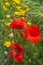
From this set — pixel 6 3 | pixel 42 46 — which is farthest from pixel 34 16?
pixel 42 46

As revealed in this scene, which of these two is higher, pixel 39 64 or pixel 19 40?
pixel 19 40

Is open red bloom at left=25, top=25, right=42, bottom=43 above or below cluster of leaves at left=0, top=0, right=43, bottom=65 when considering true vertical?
above

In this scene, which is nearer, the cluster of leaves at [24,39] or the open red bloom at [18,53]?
the open red bloom at [18,53]

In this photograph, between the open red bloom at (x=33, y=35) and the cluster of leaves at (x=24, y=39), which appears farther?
the cluster of leaves at (x=24, y=39)

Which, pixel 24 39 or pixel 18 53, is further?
pixel 24 39

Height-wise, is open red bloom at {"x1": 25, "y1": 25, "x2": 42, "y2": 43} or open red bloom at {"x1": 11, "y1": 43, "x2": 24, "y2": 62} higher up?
open red bloom at {"x1": 25, "y1": 25, "x2": 42, "y2": 43}

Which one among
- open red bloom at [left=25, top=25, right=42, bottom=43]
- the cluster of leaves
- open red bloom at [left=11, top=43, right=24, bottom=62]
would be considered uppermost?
open red bloom at [left=25, top=25, right=42, bottom=43]

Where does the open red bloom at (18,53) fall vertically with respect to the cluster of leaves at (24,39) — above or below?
above

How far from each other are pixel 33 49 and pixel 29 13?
1061mm

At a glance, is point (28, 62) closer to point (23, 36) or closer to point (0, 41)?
point (23, 36)

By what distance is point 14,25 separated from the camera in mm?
2256

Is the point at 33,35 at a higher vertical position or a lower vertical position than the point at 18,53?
higher

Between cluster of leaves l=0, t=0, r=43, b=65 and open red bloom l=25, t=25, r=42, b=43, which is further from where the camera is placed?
cluster of leaves l=0, t=0, r=43, b=65

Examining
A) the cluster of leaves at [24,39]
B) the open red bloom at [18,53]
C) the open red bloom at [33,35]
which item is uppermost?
the open red bloom at [33,35]
